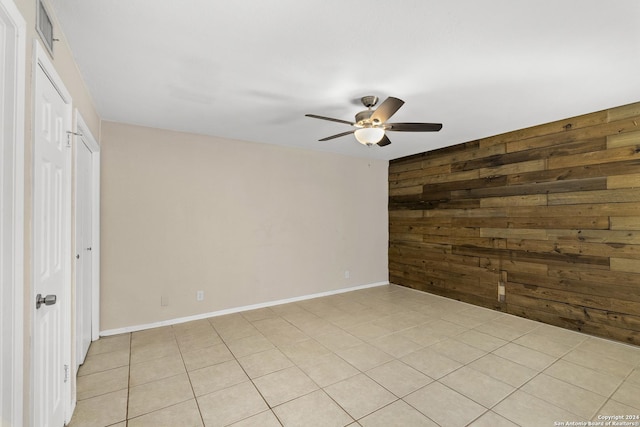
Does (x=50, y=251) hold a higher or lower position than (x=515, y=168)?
lower

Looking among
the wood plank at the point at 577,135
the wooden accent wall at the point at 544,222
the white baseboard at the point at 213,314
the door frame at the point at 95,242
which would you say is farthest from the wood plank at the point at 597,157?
the door frame at the point at 95,242

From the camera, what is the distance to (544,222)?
348 cm

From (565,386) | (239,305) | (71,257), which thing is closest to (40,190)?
(71,257)

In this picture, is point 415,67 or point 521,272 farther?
point 521,272

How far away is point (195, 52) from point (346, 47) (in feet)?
3.35

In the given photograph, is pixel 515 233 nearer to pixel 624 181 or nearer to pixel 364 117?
pixel 624 181

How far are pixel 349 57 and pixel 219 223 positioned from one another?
2.74 meters

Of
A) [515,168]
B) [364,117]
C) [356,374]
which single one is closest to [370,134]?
[364,117]

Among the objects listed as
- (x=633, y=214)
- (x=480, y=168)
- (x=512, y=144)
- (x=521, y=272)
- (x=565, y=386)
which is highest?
(x=512, y=144)

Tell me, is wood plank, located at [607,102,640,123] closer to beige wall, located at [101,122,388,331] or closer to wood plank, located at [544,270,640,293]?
wood plank, located at [544,270,640,293]

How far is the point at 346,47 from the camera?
6.21 feet

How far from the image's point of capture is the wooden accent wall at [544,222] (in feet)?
9.60

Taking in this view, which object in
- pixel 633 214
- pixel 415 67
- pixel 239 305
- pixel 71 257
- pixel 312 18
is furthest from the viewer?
pixel 239 305

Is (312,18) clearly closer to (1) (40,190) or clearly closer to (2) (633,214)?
(1) (40,190)
